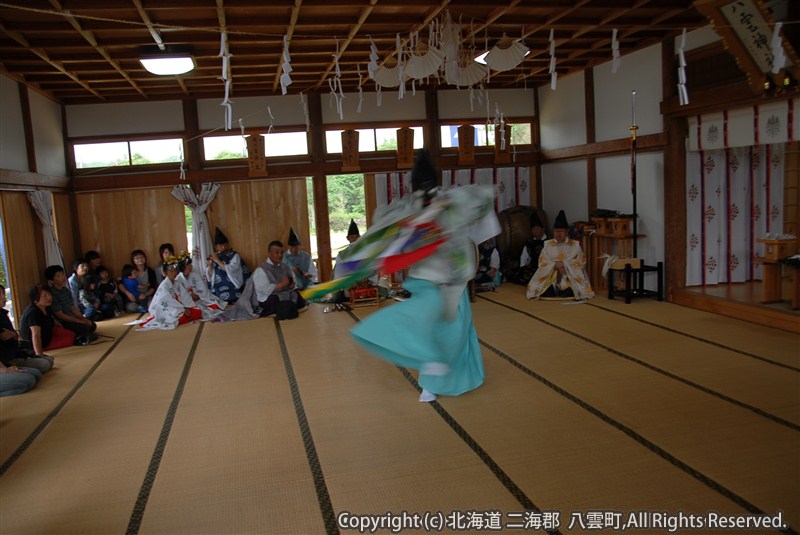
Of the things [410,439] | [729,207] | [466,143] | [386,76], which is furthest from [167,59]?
[729,207]

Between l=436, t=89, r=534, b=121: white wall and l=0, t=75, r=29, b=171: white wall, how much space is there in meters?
6.06

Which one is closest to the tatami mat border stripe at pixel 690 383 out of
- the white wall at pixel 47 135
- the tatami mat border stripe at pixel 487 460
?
the tatami mat border stripe at pixel 487 460

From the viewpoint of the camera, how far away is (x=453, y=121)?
33.1 ft

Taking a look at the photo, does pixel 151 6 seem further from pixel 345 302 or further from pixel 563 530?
pixel 563 530

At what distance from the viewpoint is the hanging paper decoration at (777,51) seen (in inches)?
189

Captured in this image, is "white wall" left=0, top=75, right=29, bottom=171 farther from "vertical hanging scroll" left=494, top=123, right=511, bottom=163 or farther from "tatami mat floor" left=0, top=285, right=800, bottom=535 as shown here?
"vertical hanging scroll" left=494, top=123, right=511, bottom=163

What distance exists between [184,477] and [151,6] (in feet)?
13.3

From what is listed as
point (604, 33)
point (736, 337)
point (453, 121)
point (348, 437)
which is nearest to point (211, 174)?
point (453, 121)

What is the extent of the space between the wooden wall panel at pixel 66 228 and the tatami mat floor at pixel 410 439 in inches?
137

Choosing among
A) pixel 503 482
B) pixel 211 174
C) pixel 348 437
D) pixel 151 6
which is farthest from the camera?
pixel 211 174

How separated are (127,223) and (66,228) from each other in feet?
2.77

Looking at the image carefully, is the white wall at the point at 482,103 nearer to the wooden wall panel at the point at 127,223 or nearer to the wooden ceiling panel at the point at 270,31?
the wooden ceiling panel at the point at 270,31

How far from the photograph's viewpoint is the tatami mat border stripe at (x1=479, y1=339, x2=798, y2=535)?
2.64m

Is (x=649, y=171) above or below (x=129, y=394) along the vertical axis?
above
